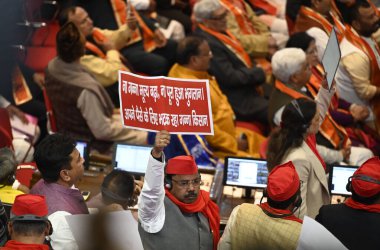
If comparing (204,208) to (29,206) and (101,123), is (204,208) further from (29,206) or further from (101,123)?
(101,123)

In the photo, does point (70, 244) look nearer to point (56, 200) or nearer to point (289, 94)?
point (56, 200)

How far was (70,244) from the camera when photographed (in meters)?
4.03

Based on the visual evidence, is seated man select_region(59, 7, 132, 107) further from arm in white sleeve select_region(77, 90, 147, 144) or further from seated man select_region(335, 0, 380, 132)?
seated man select_region(335, 0, 380, 132)

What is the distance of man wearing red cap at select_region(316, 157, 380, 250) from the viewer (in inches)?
165

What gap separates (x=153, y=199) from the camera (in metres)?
4.23

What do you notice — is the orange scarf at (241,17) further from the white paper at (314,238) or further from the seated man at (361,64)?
the white paper at (314,238)

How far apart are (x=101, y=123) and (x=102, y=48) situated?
1.22 meters

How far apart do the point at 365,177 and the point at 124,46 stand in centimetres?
433

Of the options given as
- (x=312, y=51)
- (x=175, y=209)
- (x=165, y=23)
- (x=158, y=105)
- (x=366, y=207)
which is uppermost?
(x=158, y=105)

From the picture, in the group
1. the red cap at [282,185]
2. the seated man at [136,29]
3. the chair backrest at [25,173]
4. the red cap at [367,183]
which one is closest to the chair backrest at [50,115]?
the chair backrest at [25,173]

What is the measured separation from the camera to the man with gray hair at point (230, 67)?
7.82 meters

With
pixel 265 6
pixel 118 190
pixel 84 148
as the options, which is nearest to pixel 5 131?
pixel 84 148

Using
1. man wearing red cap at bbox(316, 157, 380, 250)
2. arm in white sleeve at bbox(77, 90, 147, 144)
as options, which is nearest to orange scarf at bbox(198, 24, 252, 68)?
arm in white sleeve at bbox(77, 90, 147, 144)

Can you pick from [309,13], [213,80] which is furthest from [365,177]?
[309,13]
